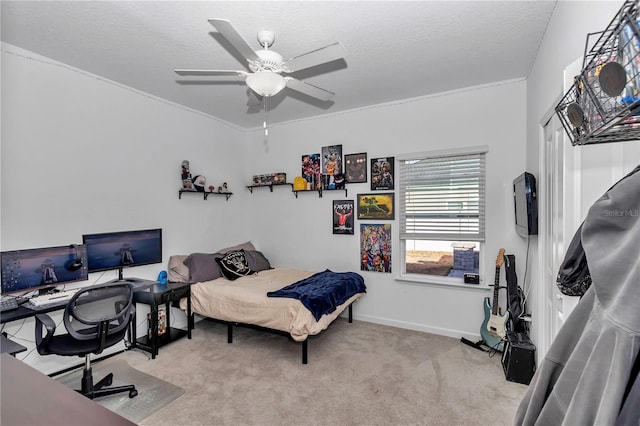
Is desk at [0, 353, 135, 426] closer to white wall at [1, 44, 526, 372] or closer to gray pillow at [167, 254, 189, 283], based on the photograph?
white wall at [1, 44, 526, 372]

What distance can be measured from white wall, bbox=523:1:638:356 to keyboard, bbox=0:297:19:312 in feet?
12.0

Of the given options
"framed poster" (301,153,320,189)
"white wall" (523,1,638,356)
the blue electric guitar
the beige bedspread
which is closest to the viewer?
"white wall" (523,1,638,356)

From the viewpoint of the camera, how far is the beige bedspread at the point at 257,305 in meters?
2.79

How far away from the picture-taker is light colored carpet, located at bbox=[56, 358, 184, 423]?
219 centimetres

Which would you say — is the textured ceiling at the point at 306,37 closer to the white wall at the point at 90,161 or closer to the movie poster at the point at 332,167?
the white wall at the point at 90,161

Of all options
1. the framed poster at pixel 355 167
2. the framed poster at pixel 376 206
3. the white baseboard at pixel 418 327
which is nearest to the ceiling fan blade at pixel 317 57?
the framed poster at pixel 355 167

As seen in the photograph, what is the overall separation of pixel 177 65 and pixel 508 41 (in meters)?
2.93

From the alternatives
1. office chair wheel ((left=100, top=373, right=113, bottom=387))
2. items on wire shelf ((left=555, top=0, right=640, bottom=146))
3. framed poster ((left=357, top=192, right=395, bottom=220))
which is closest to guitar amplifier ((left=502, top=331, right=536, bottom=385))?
framed poster ((left=357, top=192, right=395, bottom=220))

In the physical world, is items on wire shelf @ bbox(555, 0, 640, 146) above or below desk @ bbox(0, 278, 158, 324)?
above

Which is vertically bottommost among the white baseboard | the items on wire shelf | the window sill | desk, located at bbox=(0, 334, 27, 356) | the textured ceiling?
the white baseboard

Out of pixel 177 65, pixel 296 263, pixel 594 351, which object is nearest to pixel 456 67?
pixel 177 65

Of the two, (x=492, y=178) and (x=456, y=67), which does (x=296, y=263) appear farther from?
(x=456, y=67)

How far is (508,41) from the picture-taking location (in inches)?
95.0

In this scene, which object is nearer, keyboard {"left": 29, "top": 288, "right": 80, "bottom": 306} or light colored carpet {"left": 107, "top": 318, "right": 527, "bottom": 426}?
light colored carpet {"left": 107, "top": 318, "right": 527, "bottom": 426}
